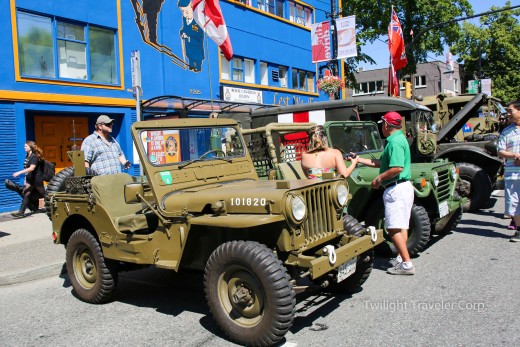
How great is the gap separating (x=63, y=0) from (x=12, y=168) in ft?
14.5

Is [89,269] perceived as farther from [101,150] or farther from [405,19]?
[405,19]

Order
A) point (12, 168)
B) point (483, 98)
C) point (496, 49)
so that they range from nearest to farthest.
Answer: point (483, 98), point (12, 168), point (496, 49)

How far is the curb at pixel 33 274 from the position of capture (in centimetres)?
566

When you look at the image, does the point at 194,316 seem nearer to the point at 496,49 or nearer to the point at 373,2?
the point at 373,2

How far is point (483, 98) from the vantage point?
394 inches

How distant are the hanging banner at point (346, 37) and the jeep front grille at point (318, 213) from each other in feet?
41.3

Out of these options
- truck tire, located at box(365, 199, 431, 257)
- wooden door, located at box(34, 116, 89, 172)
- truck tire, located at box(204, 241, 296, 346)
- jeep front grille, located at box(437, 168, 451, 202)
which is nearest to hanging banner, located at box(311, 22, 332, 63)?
wooden door, located at box(34, 116, 89, 172)

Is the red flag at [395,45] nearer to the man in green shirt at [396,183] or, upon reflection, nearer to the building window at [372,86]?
the man in green shirt at [396,183]

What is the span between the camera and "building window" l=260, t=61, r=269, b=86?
18.8m

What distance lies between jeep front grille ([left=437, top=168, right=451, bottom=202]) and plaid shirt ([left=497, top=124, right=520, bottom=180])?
2.79 ft

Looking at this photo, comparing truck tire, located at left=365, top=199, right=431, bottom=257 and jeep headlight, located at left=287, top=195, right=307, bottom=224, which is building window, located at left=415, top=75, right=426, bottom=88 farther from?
jeep headlight, located at left=287, top=195, right=307, bottom=224

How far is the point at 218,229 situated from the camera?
3898mm

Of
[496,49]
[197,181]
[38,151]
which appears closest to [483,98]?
[197,181]

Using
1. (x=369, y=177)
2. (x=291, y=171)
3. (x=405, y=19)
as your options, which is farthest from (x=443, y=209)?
(x=405, y=19)
